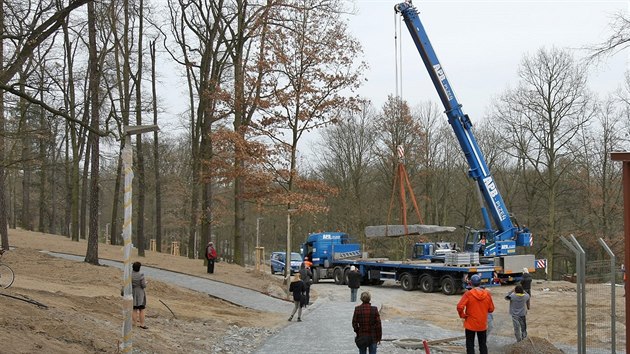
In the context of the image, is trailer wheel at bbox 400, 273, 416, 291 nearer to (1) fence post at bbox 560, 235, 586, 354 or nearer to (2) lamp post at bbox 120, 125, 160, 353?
(1) fence post at bbox 560, 235, 586, 354

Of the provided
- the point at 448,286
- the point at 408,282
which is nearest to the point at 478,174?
the point at 448,286

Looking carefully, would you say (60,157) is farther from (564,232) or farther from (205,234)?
(564,232)

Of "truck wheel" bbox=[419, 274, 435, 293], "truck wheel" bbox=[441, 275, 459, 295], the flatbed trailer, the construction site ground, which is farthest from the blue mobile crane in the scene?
"truck wheel" bbox=[419, 274, 435, 293]

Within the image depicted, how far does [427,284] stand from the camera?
3250cm

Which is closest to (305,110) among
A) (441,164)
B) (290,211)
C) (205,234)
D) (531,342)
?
(290,211)

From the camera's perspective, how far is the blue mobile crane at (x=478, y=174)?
92.1ft

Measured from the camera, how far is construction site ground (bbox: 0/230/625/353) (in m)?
12.0

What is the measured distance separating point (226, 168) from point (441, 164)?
101ft

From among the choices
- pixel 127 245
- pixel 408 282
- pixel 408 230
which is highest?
pixel 127 245

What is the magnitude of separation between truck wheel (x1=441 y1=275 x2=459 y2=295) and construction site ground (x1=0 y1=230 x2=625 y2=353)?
1.69 m

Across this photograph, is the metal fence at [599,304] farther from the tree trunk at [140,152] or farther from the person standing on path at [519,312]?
the tree trunk at [140,152]

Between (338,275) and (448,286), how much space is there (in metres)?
8.39

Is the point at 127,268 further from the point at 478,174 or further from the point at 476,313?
the point at 478,174

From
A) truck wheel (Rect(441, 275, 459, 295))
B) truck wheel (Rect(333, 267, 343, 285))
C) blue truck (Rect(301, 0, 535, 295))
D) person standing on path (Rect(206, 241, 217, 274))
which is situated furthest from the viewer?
truck wheel (Rect(333, 267, 343, 285))
